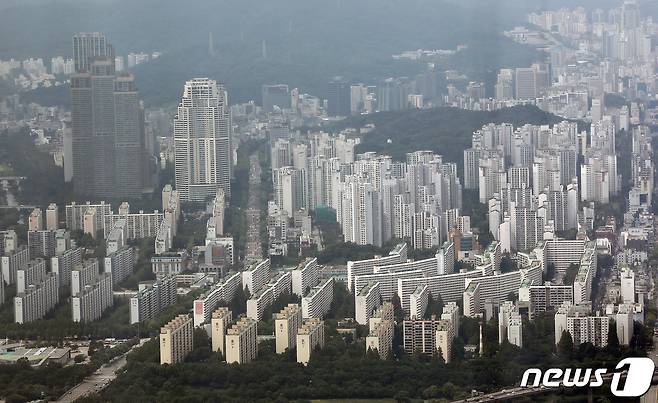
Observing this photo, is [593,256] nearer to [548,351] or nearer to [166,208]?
[548,351]

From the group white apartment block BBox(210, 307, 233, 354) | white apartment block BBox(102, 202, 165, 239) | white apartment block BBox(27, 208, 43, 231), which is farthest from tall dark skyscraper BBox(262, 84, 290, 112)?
white apartment block BBox(210, 307, 233, 354)

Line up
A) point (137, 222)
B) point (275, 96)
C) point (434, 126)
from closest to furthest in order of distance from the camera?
point (137, 222) → point (434, 126) → point (275, 96)

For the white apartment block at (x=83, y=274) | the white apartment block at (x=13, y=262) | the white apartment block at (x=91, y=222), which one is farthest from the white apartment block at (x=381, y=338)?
the white apartment block at (x=91, y=222)

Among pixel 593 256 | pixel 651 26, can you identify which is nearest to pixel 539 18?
pixel 651 26

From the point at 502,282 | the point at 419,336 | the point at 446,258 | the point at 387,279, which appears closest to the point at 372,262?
the point at 446,258

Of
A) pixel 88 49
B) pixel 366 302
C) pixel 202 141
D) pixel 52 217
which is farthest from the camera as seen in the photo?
pixel 88 49

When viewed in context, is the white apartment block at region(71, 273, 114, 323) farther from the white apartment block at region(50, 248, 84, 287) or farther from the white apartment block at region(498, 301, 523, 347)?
the white apartment block at region(498, 301, 523, 347)

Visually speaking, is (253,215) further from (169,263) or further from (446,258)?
(446,258)
